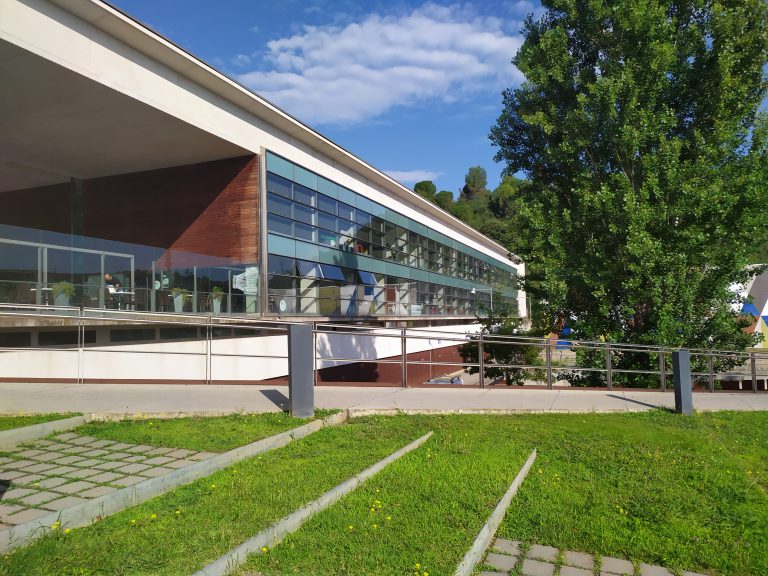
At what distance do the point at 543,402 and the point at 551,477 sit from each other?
4.12 metres

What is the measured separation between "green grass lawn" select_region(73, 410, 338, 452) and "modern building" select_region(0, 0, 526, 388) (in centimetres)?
707

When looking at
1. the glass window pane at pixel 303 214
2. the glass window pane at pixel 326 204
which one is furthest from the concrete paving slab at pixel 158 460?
the glass window pane at pixel 326 204

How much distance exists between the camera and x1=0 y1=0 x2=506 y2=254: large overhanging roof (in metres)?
13.4

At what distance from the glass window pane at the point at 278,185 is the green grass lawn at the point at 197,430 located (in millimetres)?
13731

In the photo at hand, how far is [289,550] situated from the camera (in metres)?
3.47

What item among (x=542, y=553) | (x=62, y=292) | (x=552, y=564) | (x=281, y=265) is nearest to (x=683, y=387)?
(x=542, y=553)

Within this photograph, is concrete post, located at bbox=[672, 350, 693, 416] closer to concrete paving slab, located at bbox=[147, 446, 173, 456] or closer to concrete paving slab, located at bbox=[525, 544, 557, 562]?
concrete paving slab, located at bbox=[525, 544, 557, 562]

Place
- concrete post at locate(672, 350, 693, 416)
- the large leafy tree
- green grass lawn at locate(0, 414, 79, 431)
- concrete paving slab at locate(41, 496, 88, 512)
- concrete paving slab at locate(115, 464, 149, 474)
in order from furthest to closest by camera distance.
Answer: the large leafy tree
concrete post at locate(672, 350, 693, 416)
green grass lawn at locate(0, 414, 79, 431)
concrete paving slab at locate(115, 464, 149, 474)
concrete paving slab at locate(41, 496, 88, 512)

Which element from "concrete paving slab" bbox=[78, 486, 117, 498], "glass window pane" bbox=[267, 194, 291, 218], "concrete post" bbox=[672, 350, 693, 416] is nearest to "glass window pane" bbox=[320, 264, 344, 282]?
"glass window pane" bbox=[267, 194, 291, 218]

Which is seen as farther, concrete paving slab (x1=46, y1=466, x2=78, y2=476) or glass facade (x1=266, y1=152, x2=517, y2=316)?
glass facade (x1=266, y1=152, x2=517, y2=316)

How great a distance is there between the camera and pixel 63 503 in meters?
3.90

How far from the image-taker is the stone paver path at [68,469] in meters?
3.94

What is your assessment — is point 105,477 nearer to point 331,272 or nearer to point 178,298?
point 178,298

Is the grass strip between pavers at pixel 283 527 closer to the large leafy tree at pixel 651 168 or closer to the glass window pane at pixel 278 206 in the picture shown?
the large leafy tree at pixel 651 168
